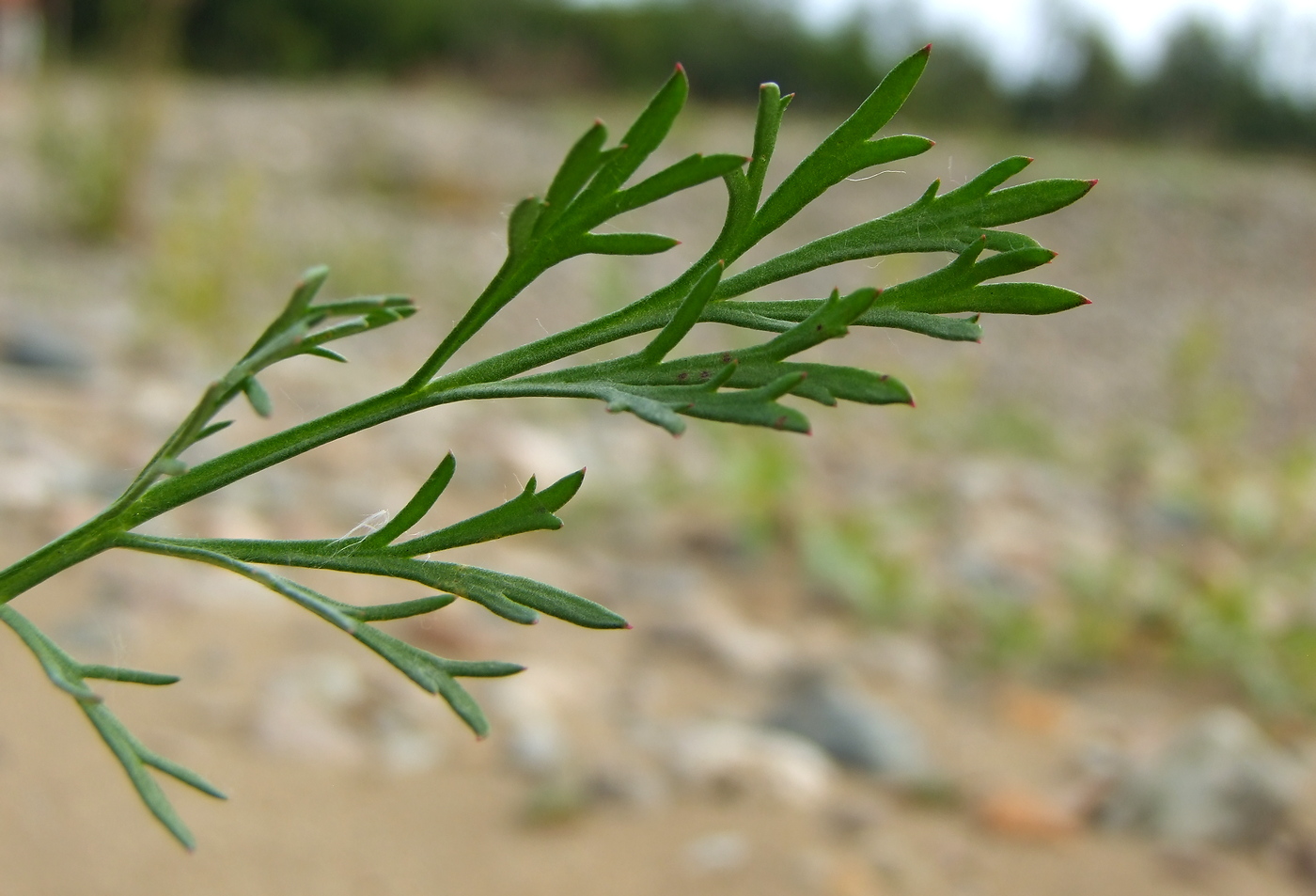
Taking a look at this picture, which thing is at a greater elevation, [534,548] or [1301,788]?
[534,548]

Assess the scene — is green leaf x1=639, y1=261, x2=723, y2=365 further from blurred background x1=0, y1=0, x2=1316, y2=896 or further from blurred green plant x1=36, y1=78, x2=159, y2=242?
blurred green plant x1=36, y1=78, x2=159, y2=242

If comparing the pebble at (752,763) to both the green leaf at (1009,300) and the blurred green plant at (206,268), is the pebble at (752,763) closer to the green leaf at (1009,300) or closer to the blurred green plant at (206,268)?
the green leaf at (1009,300)

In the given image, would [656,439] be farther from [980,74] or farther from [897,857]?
[980,74]

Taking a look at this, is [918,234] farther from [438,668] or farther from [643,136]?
[438,668]

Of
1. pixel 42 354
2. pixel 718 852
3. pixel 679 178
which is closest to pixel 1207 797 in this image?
pixel 718 852

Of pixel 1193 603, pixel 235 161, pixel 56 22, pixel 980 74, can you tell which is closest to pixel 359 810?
pixel 1193 603

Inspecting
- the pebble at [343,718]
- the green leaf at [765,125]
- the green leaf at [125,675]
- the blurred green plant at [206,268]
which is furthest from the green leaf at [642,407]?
the blurred green plant at [206,268]
